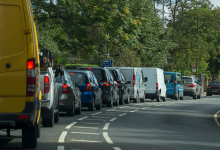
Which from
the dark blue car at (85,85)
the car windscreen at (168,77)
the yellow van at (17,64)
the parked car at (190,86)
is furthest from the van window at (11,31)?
the parked car at (190,86)

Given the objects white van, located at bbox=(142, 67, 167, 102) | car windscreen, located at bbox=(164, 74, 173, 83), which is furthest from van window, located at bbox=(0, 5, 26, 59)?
car windscreen, located at bbox=(164, 74, 173, 83)

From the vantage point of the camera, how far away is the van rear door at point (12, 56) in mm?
7926

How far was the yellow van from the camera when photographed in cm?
793

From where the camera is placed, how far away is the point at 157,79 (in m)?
32.3

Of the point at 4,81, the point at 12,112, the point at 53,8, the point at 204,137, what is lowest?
the point at 204,137

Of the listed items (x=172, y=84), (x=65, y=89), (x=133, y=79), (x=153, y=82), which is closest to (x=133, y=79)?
(x=133, y=79)

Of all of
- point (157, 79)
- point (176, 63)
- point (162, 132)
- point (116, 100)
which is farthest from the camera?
point (176, 63)

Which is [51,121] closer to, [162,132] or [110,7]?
[162,132]

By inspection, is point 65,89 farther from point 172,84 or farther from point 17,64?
point 172,84

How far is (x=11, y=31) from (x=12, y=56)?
0.40 m

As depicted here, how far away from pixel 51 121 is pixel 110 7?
13480 mm

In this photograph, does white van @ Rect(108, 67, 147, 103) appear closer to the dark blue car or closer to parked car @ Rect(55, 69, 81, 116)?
the dark blue car

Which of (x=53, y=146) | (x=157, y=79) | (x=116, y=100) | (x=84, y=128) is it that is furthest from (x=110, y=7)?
(x=53, y=146)

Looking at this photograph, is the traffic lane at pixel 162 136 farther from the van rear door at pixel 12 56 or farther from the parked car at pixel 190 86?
the parked car at pixel 190 86
